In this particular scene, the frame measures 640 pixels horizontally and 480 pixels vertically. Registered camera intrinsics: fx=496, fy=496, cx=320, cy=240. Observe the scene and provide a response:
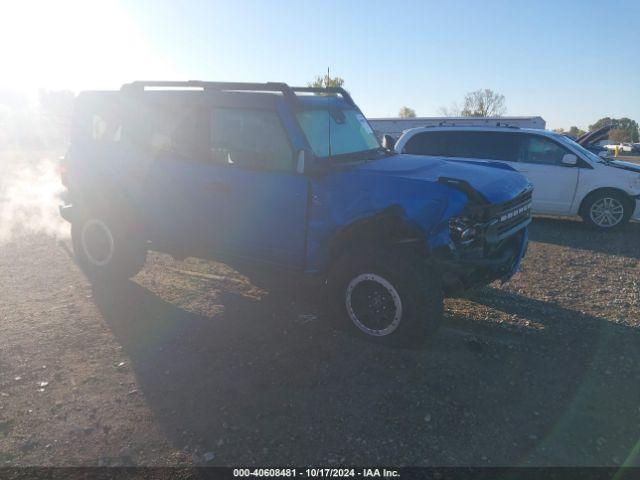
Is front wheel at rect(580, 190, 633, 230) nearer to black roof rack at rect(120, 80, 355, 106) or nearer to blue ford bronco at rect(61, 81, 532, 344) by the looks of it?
blue ford bronco at rect(61, 81, 532, 344)

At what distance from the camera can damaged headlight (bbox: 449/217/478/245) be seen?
13.1 feet

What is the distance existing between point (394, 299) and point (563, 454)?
1.63 m

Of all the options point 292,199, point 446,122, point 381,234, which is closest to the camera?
point 381,234

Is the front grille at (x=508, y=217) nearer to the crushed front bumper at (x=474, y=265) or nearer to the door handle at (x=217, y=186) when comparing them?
the crushed front bumper at (x=474, y=265)

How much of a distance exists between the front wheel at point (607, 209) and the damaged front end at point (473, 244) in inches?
235

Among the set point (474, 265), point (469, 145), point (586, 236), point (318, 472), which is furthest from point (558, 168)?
point (318, 472)

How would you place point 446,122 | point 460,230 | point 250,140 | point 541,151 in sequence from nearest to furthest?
point 460,230 → point 250,140 → point 541,151 → point 446,122

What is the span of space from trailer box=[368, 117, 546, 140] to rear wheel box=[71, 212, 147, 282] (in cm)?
1323

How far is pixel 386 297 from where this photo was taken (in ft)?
13.8

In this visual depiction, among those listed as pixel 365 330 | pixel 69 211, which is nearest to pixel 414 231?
pixel 365 330

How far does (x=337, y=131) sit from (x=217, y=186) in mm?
1344

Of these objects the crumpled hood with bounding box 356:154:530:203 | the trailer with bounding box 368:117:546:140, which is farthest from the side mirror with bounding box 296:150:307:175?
the trailer with bounding box 368:117:546:140

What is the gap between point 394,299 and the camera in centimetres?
413

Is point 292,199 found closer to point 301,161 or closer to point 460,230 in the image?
point 301,161
